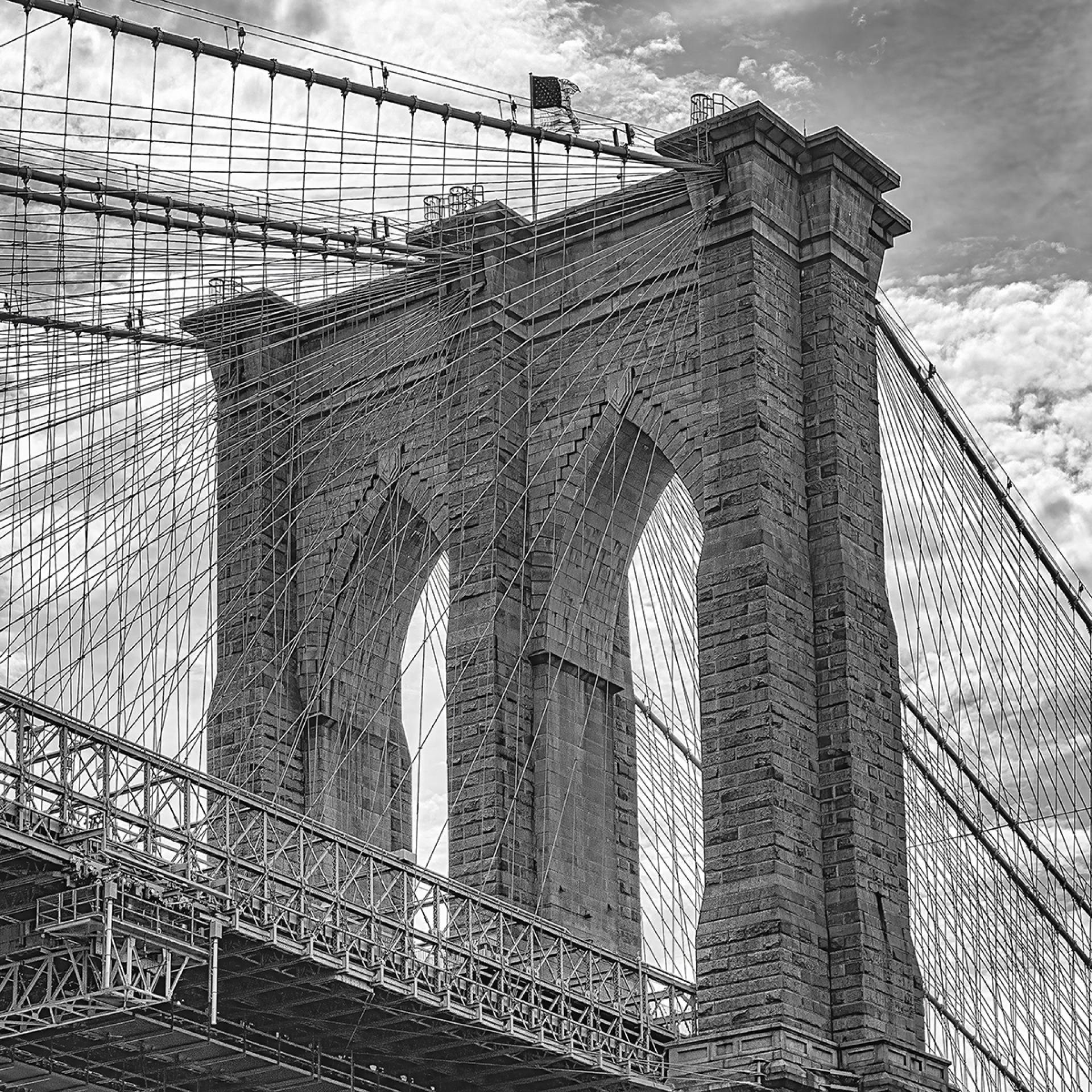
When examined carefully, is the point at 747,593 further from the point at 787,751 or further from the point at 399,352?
the point at 399,352

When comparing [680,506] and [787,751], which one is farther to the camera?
[680,506]

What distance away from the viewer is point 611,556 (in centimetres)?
4169

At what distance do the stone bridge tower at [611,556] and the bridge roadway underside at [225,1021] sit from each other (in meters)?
3.52

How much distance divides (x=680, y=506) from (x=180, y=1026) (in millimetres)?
18102

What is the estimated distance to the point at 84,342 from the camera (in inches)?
1561

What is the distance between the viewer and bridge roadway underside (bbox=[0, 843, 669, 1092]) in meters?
26.6

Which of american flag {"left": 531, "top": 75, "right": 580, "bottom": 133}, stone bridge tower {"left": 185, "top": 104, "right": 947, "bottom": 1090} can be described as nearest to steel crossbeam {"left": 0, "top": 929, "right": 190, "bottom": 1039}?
stone bridge tower {"left": 185, "top": 104, "right": 947, "bottom": 1090}

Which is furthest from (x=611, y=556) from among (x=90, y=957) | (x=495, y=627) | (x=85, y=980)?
(x=85, y=980)

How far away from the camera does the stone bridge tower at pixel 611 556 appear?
3475 cm

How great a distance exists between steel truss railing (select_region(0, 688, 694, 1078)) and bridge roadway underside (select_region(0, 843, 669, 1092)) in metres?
0.26

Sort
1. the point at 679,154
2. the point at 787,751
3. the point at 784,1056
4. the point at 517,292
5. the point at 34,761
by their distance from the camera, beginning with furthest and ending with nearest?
the point at 517,292, the point at 679,154, the point at 787,751, the point at 784,1056, the point at 34,761

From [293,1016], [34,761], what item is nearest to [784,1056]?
[293,1016]

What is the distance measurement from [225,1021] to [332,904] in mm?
2869

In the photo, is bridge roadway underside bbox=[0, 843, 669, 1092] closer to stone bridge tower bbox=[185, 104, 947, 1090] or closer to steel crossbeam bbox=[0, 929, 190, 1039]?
steel crossbeam bbox=[0, 929, 190, 1039]
